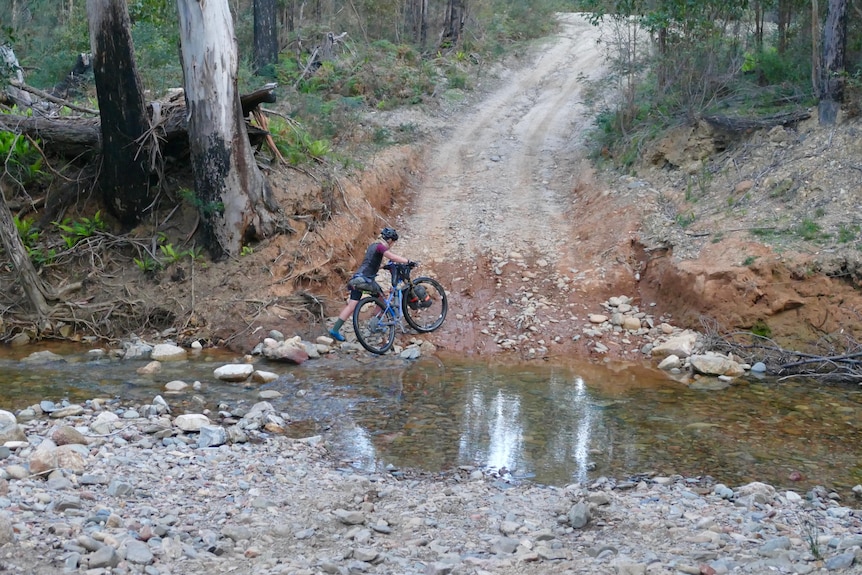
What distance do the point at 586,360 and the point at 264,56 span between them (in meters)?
13.4

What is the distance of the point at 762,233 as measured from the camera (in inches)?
473

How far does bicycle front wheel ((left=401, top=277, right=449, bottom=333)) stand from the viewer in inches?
464

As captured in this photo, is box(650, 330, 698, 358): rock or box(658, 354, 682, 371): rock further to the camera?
box(650, 330, 698, 358): rock

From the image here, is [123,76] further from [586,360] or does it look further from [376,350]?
[586,360]

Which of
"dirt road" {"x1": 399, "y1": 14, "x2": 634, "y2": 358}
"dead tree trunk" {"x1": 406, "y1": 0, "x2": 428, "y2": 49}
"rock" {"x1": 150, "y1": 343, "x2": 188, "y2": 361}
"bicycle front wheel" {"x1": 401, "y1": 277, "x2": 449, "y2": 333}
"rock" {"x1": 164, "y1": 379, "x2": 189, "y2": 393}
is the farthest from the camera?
"dead tree trunk" {"x1": 406, "y1": 0, "x2": 428, "y2": 49}

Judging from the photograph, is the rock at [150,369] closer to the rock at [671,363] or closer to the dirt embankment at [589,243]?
the dirt embankment at [589,243]

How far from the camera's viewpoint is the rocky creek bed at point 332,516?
5074mm

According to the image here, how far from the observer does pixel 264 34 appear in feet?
68.1

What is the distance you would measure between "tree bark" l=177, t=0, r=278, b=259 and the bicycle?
2.43 metres

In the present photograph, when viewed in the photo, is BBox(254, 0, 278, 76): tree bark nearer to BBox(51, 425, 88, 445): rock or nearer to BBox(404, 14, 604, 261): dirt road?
BBox(404, 14, 604, 261): dirt road

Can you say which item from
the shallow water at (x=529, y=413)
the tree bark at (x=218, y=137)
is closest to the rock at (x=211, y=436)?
the shallow water at (x=529, y=413)

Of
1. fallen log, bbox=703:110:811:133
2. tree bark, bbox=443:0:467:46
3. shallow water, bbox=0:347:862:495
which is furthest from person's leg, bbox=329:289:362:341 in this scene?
tree bark, bbox=443:0:467:46

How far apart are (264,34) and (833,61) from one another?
13.4 metres

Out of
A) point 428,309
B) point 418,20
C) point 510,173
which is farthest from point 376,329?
point 418,20
